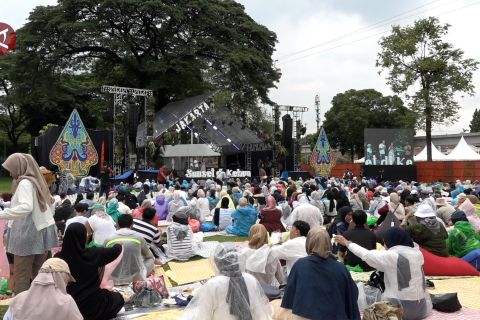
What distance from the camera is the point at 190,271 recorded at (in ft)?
22.5

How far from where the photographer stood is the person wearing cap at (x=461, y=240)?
6.91 meters

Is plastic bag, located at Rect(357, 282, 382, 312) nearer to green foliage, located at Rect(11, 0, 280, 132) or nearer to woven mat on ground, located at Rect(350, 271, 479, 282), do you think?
woven mat on ground, located at Rect(350, 271, 479, 282)

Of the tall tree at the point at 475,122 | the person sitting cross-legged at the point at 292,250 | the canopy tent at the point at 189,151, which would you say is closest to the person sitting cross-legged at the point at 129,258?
the person sitting cross-legged at the point at 292,250

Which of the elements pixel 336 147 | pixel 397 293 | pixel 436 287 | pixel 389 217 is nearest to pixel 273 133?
pixel 389 217

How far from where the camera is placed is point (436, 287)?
578 cm

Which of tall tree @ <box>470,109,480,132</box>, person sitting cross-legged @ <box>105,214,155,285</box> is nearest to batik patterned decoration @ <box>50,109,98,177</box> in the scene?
person sitting cross-legged @ <box>105,214,155,285</box>

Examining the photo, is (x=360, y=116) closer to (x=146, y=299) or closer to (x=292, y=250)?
(x=292, y=250)

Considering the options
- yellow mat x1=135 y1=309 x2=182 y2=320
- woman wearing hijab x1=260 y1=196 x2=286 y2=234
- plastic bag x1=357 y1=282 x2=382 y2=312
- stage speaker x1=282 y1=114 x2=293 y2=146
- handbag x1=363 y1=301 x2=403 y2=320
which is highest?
stage speaker x1=282 y1=114 x2=293 y2=146

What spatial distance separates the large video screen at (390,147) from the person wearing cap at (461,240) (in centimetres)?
2148

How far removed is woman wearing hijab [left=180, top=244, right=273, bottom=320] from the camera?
3.39 metres

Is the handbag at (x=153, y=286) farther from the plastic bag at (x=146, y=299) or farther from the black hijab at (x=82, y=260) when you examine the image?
the black hijab at (x=82, y=260)

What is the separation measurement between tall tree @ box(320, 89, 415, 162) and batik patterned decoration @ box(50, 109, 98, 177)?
3338 centimetres

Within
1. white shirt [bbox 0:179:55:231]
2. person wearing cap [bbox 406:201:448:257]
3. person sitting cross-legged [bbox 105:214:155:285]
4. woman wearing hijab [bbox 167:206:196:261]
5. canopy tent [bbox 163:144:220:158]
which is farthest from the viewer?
canopy tent [bbox 163:144:220:158]

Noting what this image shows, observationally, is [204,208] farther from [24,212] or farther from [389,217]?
[24,212]
